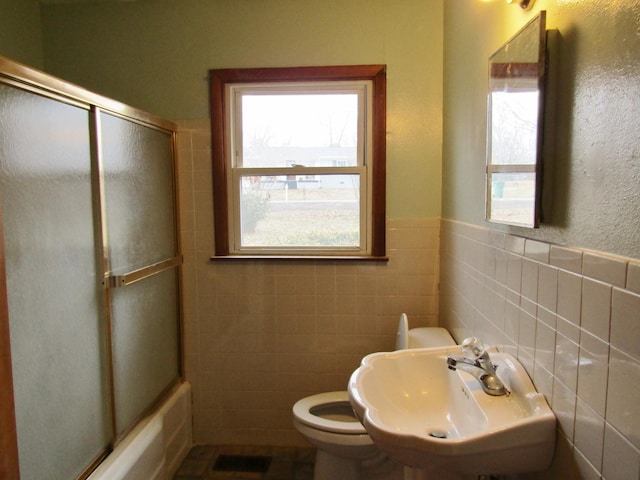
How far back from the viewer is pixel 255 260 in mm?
2215

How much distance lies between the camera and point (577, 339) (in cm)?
86

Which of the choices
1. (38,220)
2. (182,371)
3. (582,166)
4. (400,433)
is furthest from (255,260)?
(582,166)

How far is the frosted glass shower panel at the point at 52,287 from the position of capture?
3.80 ft

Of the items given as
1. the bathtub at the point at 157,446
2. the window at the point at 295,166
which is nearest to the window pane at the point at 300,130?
the window at the point at 295,166

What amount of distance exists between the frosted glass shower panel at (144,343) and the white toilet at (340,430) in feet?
2.29

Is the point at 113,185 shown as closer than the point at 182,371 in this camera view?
Yes

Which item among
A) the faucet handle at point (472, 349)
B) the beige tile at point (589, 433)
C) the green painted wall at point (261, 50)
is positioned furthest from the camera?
the green painted wall at point (261, 50)

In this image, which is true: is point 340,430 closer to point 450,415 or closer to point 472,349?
point 450,415

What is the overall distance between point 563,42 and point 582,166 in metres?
0.30

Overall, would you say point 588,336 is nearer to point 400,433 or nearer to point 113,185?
point 400,433

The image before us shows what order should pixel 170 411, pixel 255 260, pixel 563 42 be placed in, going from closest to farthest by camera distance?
pixel 563 42
pixel 170 411
pixel 255 260

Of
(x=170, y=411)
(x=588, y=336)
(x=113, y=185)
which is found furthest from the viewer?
(x=170, y=411)

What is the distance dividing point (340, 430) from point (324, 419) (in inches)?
4.9

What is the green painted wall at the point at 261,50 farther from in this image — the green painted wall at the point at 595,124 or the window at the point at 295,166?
the green painted wall at the point at 595,124
